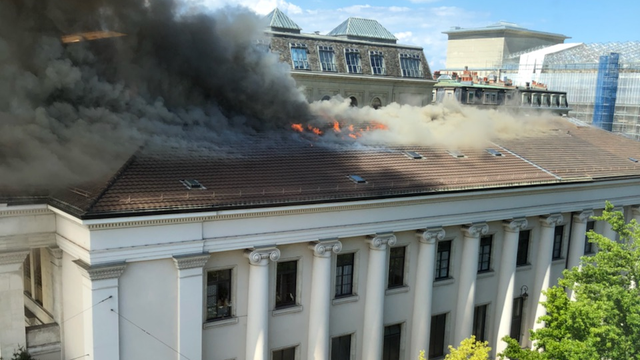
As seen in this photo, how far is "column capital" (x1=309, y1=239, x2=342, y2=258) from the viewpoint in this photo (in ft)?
74.4

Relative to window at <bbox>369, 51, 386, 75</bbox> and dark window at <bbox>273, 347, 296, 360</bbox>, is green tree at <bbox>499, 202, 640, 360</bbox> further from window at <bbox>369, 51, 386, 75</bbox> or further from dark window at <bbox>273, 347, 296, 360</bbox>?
window at <bbox>369, 51, 386, 75</bbox>

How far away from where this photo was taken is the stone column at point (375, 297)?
24344mm

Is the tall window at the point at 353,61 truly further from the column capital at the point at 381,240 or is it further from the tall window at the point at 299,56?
the column capital at the point at 381,240

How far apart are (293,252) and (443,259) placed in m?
7.86

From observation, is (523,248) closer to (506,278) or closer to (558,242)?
(506,278)

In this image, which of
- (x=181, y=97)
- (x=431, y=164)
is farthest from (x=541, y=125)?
(x=181, y=97)

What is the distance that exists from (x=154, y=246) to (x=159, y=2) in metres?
11.9

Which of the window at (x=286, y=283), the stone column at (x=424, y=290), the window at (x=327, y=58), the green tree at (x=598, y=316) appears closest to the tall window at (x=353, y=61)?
the window at (x=327, y=58)

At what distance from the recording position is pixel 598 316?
17328 millimetres

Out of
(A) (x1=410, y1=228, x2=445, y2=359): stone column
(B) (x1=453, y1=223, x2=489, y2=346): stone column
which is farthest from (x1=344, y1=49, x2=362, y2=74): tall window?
(A) (x1=410, y1=228, x2=445, y2=359): stone column

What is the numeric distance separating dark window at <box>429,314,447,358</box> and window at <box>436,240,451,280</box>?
1.87 metres

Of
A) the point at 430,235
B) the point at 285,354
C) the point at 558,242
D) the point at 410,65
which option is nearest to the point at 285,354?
the point at 285,354

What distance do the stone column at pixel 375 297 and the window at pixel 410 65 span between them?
3899 cm

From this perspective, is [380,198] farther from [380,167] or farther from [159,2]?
[159,2]
